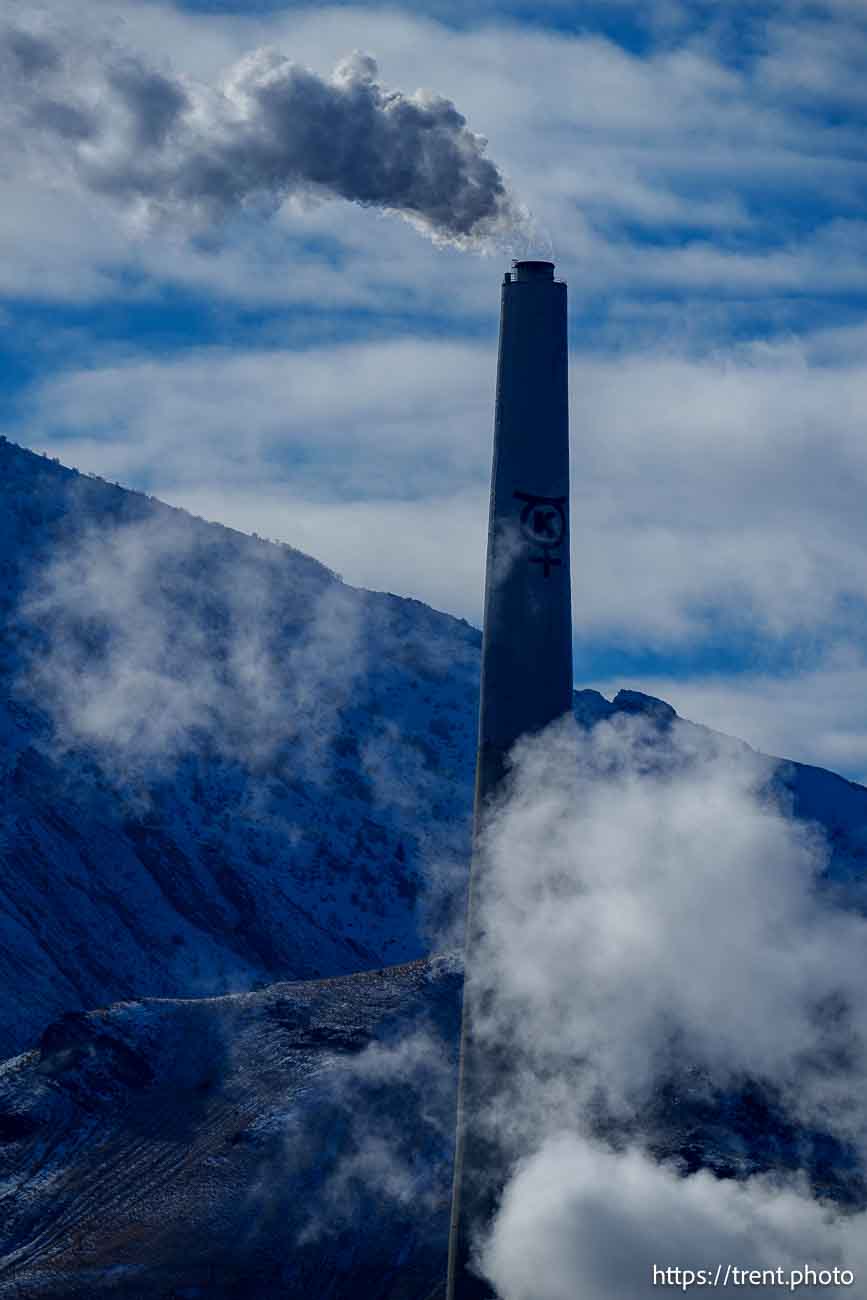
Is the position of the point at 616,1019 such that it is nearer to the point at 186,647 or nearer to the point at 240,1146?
the point at 240,1146

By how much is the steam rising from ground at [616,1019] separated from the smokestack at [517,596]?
1.50ft

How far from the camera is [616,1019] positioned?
1700 inches

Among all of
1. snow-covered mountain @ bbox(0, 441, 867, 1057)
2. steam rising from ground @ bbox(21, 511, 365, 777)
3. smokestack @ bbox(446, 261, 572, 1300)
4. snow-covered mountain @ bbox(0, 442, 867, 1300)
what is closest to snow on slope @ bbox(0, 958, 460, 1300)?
snow-covered mountain @ bbox(0, 442, 867, 1300)

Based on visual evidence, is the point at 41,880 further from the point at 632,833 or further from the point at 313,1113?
the point at 632,833

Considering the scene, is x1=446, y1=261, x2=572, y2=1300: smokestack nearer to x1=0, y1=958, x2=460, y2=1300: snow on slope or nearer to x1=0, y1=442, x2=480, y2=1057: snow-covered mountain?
x1=0, y1=958, x2=460, y2=1300: snow on slope

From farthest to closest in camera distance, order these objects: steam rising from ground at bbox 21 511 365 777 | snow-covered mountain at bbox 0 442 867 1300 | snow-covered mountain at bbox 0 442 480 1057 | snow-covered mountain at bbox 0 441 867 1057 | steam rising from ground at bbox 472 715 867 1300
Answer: steam rising from ground at bbox 21 511 365 777 < snow-covered mountain at bbox 0 441 867 1057 < snow-covered mountain at bbox 0 442 480 1057 < snow-covered mountain at bbox 0 442 867 1300 < steam rising from ground at bbox 472 715 867 1300

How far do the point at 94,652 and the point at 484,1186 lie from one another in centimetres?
9501

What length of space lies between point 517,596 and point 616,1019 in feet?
30.6

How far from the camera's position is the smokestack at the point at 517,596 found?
39.1 metres

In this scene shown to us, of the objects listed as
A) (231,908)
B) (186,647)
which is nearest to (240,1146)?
(231,908)

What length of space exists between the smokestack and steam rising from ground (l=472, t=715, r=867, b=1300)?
1.50 ft

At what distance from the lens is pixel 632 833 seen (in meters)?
42.7

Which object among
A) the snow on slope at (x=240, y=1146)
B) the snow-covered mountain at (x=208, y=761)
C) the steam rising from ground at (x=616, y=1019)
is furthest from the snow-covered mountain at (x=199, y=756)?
the steam rising from ground at (x=616, y=1019)

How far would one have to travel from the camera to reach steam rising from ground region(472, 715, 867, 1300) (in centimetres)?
3681
